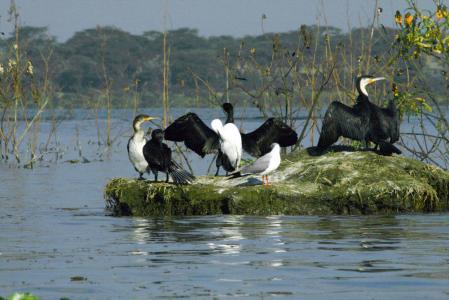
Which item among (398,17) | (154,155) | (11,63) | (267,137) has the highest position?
(398,17)

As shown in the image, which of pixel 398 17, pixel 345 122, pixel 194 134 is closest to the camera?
pixel 398 17

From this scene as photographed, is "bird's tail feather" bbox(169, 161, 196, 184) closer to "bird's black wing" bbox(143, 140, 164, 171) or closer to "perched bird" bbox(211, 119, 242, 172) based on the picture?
"bird's black wing" bbox(143, 140, 164, 171)

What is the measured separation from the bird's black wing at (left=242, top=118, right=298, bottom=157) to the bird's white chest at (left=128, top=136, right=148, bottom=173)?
1269mm

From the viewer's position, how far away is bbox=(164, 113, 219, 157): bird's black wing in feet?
49.2

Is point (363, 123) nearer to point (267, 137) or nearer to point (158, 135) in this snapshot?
point (267, 137)

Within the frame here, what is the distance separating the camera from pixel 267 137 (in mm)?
15141

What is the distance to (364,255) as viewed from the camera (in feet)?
34.6

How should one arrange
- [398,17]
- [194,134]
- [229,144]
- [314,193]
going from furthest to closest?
[194,134] < [229,144] < [398,17] < [314,193]

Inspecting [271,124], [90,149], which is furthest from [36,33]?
[271,124]

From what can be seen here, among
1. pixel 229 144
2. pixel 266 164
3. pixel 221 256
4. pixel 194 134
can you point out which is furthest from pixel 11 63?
pixel 221 256

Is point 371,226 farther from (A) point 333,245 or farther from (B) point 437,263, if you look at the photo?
(B) point 437,263

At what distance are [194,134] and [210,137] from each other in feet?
0.68

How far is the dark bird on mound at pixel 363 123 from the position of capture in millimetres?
14586

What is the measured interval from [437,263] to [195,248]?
2.37 meters
